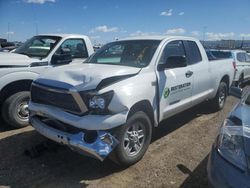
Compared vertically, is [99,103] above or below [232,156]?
above

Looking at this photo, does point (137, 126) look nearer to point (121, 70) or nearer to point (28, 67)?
point (121, 70)

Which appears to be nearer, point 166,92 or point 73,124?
point 73,124

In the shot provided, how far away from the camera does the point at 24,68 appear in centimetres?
598

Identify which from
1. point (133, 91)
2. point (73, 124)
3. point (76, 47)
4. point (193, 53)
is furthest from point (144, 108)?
point (76, 47)

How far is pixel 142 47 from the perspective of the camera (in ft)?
17.4

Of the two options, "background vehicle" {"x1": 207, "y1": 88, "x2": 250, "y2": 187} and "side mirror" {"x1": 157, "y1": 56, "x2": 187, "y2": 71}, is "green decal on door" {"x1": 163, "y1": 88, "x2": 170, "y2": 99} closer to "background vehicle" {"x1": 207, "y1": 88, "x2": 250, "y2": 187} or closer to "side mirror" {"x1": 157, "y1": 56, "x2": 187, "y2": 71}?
"side mirror" {"x1": 157, "y1": 56, "x2": 187, "y2": 71}

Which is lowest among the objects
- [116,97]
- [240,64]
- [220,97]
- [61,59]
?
[220,97]

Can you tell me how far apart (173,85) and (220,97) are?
9.73 ft

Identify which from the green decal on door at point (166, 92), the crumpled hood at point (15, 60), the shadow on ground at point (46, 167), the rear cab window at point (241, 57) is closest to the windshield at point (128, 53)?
the green decal on door at point (166, 92)

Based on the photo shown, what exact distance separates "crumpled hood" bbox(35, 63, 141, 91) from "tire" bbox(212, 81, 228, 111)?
3.56m

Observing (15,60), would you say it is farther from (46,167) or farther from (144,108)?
(144,108)

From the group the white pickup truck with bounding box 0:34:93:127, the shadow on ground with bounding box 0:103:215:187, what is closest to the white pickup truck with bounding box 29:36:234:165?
the shadow on ground with bounding box 0:103:215:187

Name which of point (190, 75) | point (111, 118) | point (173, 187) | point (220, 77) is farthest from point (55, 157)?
point (220, 77)

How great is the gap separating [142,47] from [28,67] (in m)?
2.40
